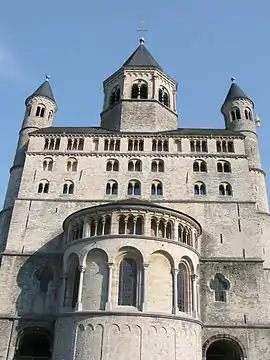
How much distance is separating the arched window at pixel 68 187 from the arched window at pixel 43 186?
1.48m

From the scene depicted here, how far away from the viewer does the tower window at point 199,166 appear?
111ft

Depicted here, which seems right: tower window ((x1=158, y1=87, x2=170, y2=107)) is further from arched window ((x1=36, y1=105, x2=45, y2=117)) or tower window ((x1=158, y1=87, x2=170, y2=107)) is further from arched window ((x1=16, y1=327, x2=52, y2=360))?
arched window ((x1=16, y1=327, x2=52, y2=360))

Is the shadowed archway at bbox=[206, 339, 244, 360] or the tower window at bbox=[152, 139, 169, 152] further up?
the tower window at bbox=[152, 139, 169, 152]

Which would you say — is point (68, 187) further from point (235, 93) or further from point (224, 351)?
point (235, 93)

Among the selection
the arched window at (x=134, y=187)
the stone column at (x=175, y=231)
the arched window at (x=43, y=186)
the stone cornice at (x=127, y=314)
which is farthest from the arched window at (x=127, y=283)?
the arched window at (x=43, y=186)

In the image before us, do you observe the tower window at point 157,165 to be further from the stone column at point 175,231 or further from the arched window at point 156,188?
the stone column at point 175,231

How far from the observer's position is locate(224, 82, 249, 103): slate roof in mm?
40534

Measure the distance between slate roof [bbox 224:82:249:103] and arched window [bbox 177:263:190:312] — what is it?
21.7 meters

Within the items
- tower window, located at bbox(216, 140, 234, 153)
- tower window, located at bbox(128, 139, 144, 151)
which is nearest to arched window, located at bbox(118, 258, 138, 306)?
tower window, located at bbox(128, 139, 144, 151)

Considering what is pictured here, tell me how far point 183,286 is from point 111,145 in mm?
15212

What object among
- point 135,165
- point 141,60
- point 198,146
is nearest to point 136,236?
point 135,165

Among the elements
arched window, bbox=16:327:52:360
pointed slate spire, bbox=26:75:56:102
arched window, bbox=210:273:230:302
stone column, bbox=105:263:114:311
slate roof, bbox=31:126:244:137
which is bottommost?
arched window, bbox=16:327:52:360

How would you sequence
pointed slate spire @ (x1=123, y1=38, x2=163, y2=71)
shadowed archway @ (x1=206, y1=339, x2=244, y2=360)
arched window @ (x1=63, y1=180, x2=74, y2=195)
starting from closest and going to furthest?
shadowed archway @ (x1=206, y1=339, x2=244, y2=360), arched window @ (x1=63, y1=180, x2=74, y2=195), pointed slate spire @ (x1=123, y1=38, x2=163, y2=71)

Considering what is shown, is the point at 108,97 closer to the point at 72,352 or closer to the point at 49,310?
the point at 49,310
